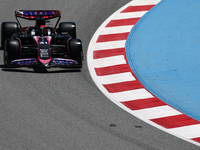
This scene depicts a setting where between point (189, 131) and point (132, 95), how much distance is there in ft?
6.38

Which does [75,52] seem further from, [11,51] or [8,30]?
[8,30]

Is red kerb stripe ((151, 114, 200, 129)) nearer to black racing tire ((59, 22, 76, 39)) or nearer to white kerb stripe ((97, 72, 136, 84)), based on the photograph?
white kerb stripe ((97, 72, 136, 84))

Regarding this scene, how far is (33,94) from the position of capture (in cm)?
1012

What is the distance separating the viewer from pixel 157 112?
9.59 m

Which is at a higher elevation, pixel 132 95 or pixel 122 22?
pixel 122 22

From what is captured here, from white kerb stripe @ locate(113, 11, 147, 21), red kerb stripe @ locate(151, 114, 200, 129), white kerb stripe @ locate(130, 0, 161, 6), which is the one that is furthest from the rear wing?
red kerb stripe @ locate(151, 114, 200, 129)

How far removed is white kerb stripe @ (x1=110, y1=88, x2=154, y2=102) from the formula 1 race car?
68.3 inches

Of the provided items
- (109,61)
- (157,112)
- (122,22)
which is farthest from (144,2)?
(157,112)

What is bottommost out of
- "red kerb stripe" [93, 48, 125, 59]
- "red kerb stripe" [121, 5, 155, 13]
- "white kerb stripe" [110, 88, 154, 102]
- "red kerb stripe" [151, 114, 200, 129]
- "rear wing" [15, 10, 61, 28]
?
"red kerb stripe" [151, 114, 200, 129]

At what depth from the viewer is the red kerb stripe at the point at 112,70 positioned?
1162cm

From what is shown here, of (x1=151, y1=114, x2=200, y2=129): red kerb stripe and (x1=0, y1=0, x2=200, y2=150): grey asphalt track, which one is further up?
(x1=0, y1=0, x2=200, y2=150): grey asphalt track

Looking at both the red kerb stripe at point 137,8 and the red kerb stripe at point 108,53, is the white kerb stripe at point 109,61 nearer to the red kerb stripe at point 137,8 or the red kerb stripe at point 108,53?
the red kerb stripe at point 108,53

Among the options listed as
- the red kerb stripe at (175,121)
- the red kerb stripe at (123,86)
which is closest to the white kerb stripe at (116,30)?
the red kerb stripe at (123,86)

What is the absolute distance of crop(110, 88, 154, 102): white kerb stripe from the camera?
10234mm
